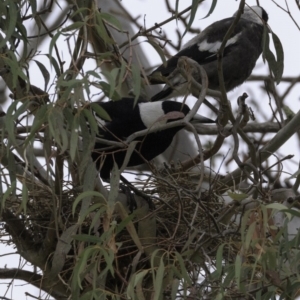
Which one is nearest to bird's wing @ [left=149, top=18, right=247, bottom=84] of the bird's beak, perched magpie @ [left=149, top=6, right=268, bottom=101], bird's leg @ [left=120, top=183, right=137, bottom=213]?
perched magpie @ [left=149, top=6, right=268, bottom=101]

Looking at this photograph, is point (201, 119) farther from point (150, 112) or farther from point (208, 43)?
point (208, 43)

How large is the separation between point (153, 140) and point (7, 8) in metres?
0.86

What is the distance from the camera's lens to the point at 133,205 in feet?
7.94

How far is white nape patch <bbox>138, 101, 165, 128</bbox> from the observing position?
270 cm

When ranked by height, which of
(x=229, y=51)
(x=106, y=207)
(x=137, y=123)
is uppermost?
(x=229, y=51)

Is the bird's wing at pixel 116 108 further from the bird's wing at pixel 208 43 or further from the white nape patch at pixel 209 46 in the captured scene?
the white nape patch at pixel 209 46

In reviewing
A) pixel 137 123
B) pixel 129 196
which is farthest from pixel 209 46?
pixel 129 196

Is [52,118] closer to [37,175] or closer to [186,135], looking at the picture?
[37,175]

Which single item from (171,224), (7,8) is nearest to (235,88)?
(171,224)

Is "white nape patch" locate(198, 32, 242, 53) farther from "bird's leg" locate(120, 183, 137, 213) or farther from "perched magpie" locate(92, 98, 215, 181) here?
"bird's leg" locate(120, 183, 137, 213)

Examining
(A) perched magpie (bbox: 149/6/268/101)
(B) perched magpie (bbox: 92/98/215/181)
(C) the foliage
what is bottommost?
(C) the foliage

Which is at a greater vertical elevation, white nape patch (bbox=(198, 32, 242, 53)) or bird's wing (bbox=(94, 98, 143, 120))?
white nape patch (bbox=(198, 32, 242, 53))

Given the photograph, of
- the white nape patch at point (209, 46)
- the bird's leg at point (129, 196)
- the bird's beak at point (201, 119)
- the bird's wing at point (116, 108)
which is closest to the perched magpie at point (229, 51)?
the white nape patch at point (209, 46)

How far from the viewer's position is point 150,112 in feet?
8.96
